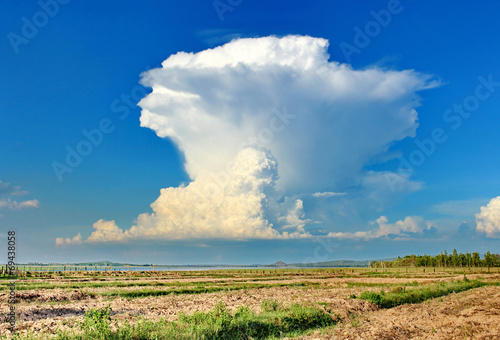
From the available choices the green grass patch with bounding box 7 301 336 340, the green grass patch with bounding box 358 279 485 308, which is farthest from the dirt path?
the green grass patch with bounding box 358 279 485 308

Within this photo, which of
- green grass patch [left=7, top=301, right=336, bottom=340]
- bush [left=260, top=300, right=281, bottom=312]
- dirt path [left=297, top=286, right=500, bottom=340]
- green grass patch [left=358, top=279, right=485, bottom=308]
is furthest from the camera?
green grass patch [left=358, top=279, right=485, bottom=308]

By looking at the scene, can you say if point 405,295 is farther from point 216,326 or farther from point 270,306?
point 216,326

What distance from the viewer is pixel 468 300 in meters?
29.6

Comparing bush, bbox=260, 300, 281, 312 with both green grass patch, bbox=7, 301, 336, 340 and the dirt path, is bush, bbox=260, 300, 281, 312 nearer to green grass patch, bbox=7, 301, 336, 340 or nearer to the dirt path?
green grass patch, bbox=7, 301, 336, 340

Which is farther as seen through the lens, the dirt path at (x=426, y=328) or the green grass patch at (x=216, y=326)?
the dirt path at (x=426, y=328)

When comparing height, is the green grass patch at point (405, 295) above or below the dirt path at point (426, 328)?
below

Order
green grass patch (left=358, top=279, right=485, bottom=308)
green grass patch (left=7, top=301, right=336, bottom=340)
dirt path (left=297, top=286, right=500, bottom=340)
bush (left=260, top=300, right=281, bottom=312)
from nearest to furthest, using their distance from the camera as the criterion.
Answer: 1. green grass patch (left=7, top=301, right=336, bottom=340)
2. dirt path (left=297, top=286, right=500, bottom=340)
3. bush (left=260, top=300, right=281, bottom=312)
4. green grass patch (left=358, top=279, right=485, bottom=308)

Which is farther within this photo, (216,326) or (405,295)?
(405,295)

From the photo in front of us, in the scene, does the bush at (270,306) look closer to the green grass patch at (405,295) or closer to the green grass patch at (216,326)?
the green grass patch at (216,326)

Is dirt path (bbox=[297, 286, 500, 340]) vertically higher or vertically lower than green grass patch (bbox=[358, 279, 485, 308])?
higher

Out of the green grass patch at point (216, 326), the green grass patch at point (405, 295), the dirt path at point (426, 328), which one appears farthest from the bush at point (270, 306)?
the green grass patch at point (405, 295)

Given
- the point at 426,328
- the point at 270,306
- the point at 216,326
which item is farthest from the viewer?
the point at 270,306

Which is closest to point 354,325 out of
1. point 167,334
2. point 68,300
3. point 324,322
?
point 324,322

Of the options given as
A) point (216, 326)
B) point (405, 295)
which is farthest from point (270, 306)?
point (405, 295)
